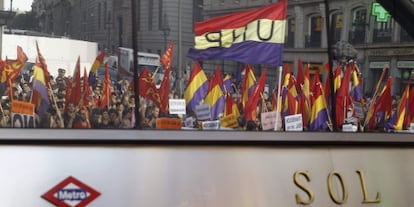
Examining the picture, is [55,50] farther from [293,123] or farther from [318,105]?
[318,105]

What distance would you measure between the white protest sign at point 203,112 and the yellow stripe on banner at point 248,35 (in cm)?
26

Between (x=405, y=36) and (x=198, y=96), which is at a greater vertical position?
(x=405, y=36)

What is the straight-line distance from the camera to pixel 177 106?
244 centimetres

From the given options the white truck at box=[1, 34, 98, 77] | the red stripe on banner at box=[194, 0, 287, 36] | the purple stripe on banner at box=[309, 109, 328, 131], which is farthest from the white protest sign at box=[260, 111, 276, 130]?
the white truck at box=[1, 34, 98, 77]

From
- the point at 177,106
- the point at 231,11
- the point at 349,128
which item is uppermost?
the point at 231,11

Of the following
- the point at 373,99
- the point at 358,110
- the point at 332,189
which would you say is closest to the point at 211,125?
the point at 332,189

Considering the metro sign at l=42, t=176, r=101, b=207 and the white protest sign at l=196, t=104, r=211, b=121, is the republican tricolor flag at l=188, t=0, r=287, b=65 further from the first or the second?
the metro sign at l=42, t=176, r=101, b=207

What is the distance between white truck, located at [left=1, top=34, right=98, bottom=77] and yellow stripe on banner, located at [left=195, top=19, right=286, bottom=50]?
49 centimetres

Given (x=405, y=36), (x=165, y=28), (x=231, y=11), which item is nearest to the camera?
(x=165, y=28)

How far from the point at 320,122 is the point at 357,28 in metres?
0.52

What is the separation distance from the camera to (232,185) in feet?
7.93

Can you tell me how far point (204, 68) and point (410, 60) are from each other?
115 cm

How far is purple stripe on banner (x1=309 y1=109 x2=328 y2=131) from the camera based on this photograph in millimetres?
2635

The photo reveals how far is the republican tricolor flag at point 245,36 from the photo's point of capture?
98.3 inches
